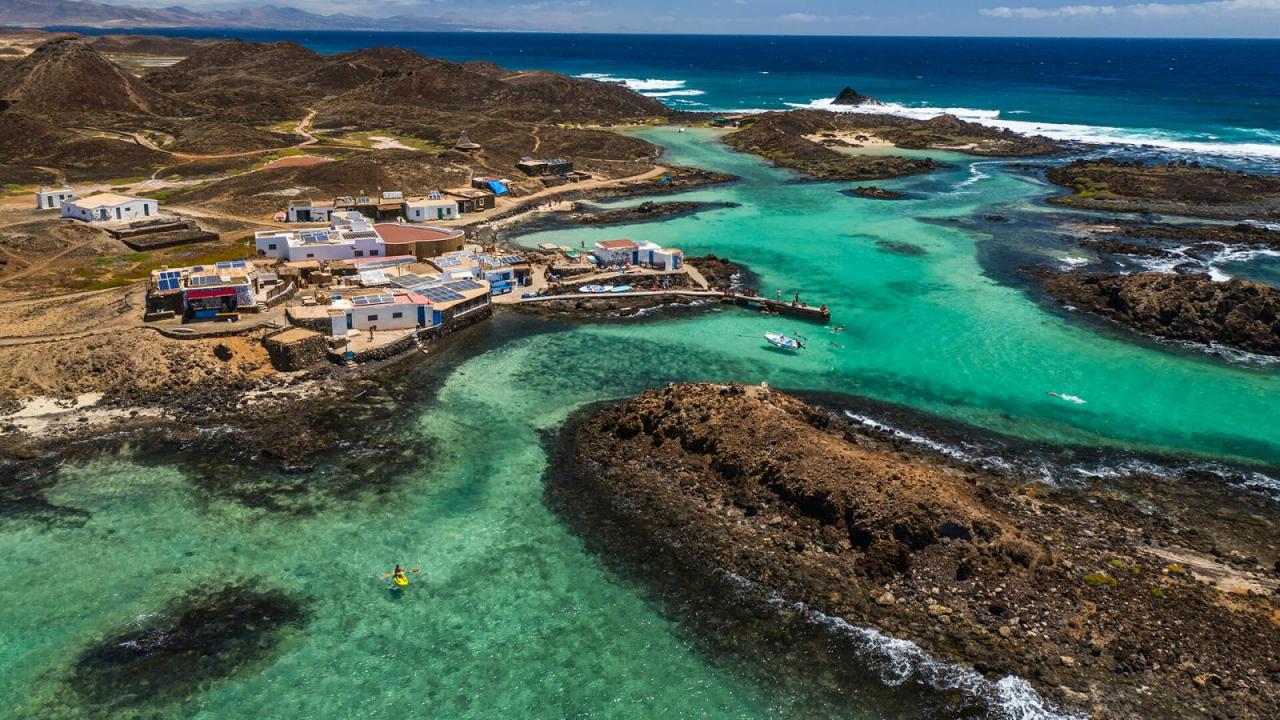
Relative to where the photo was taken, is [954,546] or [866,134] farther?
[866,134]

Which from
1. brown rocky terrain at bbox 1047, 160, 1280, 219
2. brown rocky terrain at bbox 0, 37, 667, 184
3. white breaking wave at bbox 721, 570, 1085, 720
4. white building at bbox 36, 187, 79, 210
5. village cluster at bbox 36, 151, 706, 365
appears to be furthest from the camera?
brown rocky terrain at bbox 0, 37, 667, 184

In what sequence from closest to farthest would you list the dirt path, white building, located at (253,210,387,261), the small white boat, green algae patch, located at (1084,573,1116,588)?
green algae patch, located at (1084,573,1116,588) → the small white boat → white building, located at (253,210,387,261) → the dirt path

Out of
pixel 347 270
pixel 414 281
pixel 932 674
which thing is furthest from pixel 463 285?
pixel 932 674

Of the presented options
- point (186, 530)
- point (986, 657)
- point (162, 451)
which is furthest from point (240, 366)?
point (986, 657)

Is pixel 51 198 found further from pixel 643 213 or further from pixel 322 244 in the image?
pixel 643 213

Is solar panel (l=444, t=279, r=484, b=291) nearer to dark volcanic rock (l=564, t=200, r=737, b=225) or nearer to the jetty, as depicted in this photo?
the jetty

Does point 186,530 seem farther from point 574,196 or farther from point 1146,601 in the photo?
point 574,196

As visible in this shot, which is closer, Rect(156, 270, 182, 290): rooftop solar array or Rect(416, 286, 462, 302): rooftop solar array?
Rect(156, 270, 182, 290): rooftop solar array

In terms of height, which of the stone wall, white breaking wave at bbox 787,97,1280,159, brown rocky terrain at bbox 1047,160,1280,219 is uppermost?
white breaking wave at bbox 787,97,1280,159

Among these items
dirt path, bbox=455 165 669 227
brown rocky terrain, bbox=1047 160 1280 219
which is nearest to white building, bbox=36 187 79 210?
dirt path, bbox=455 165 669 227
